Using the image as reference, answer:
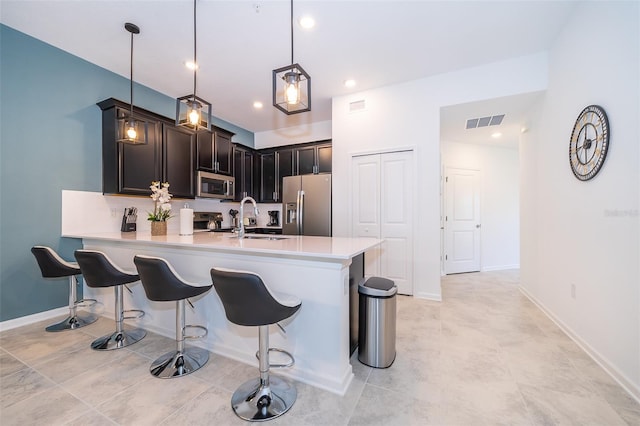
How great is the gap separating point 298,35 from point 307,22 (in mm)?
222

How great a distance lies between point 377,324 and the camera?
2.02 metres

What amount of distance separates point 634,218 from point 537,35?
7.20 feet

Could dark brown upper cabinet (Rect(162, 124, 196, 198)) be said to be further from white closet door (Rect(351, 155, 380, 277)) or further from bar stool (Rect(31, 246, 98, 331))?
white closet door (Rect(351, 155, 380, 277))

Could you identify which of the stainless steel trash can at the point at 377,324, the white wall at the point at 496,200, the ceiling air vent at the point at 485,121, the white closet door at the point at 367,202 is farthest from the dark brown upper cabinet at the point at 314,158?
the stainless steel trash can at the point at 377,324

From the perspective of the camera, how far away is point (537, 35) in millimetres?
2783

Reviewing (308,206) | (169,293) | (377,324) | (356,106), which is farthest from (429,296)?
(169,293)

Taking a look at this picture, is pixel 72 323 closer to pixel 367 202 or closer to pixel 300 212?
pixel 300 212

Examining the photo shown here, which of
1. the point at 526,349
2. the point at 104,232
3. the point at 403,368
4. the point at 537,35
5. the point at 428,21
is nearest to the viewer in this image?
the point at 403,368

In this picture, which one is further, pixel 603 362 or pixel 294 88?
pixel 603 362

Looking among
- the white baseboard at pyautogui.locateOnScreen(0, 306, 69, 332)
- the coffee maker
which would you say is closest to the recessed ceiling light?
the coffee maker

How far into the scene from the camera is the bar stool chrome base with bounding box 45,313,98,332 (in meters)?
2.71

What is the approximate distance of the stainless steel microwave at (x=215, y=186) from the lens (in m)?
4.24

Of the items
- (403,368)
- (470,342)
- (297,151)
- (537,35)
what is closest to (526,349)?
(470,342)

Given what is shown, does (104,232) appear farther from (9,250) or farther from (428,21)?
(428,21)
